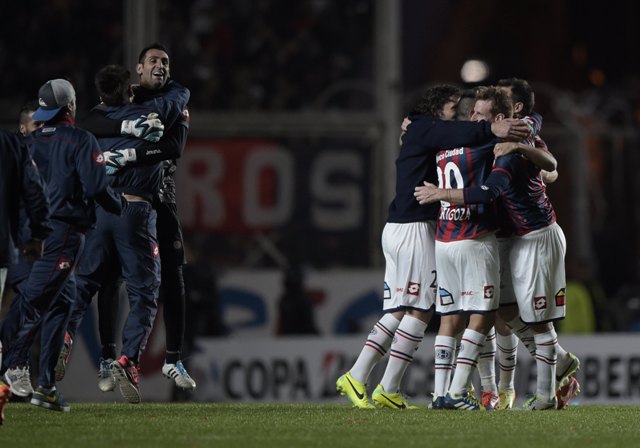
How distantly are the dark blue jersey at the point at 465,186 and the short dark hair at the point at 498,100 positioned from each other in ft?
0.80

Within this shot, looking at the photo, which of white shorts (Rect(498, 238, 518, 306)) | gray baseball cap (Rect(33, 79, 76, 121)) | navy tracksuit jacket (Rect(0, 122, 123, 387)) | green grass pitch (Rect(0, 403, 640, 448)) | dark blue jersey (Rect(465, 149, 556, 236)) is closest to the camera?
green grass pitch (Rect(0, 403, 640, 448))

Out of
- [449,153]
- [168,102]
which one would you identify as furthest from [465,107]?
[168,102]

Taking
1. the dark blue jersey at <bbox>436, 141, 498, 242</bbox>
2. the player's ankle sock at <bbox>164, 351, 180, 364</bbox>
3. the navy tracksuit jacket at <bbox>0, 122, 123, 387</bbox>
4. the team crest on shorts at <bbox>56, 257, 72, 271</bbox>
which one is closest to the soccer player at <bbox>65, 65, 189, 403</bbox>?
the player's ankle sock at <bbox>164, 351, 180, 364</bbox>

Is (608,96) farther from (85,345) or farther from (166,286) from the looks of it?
(166,286)

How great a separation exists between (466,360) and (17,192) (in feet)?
10.5

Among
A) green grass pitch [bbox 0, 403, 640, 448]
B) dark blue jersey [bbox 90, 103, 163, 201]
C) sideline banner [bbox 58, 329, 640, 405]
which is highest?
dark blue jersey [bbox 90, 103, 163, 201]

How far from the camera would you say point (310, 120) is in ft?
57.4

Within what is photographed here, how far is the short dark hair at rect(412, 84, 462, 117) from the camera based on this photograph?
9.56 meters

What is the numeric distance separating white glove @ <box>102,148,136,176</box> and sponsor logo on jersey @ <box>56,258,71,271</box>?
102 cm

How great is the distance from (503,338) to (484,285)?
990mm

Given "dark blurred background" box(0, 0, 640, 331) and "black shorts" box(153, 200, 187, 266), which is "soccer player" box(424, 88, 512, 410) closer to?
"black shorts" box(153, 200, 187, 266)

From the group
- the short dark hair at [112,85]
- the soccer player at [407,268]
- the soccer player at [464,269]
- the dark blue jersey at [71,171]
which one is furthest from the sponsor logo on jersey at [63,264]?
the soccer player at [464,269]

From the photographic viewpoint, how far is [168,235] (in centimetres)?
982

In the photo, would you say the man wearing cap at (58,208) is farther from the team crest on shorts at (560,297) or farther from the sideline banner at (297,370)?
the sideline banner at (297,370)
